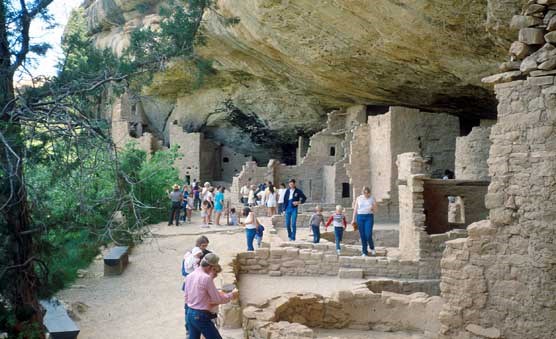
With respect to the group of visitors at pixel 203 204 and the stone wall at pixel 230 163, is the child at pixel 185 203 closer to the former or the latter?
the group of visitors at pixel 203 204

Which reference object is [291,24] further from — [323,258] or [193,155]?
[193,155]

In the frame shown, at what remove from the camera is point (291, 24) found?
13.1 meters

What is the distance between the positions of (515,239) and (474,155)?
7.96 metres

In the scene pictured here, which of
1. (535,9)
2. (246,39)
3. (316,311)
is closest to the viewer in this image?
(535,9)

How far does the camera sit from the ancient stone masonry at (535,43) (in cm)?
514

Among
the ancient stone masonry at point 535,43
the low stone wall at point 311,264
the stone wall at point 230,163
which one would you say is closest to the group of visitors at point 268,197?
the low stone wall at point 311,264

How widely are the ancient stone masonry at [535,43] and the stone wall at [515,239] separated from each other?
0.30ft

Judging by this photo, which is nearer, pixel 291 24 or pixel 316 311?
pixel 316 311

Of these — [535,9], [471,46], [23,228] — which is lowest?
[23,228]

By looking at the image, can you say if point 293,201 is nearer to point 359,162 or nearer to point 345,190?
point 359,162

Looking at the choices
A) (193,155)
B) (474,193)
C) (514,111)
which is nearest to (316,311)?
(514,111)

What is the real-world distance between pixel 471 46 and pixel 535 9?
5.95m

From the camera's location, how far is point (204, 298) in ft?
17.4

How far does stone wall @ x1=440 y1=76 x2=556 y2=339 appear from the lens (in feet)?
16.9
